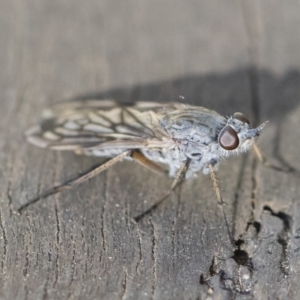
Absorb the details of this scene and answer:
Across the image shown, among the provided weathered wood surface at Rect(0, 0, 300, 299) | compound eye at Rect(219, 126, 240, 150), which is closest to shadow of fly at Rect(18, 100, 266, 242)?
compound eye at Rect(219, 126, 240, 150)

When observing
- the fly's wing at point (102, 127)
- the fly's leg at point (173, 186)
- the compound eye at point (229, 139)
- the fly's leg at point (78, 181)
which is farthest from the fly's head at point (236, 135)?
the fly's leg at point (78, 181)

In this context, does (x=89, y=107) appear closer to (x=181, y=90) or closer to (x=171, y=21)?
(x=181, y=90)

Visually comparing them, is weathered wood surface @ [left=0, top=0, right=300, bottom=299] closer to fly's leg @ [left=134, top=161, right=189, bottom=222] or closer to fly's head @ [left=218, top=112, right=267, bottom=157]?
fly's leg @ [left=134, top=161, right=189, bottom=222]

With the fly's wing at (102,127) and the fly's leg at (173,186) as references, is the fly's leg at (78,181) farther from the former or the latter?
the fly's leg at (173,186)

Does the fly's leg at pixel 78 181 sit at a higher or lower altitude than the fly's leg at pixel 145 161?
lower

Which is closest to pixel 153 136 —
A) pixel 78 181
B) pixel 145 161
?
pixel 145 161
